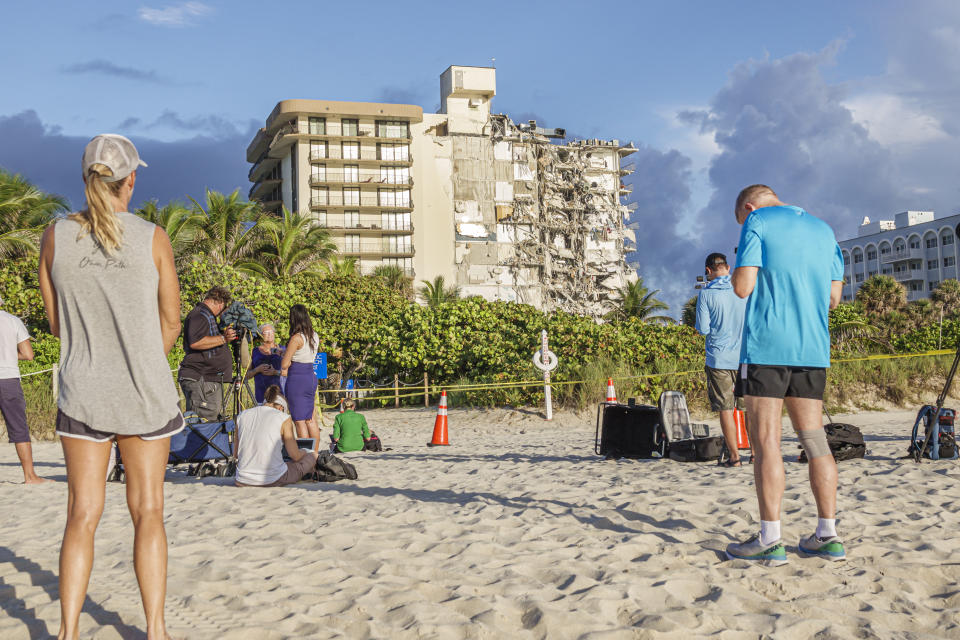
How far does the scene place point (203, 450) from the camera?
7.70 metres

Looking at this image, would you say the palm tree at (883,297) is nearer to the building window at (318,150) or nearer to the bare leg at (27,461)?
the building window at (318,150)

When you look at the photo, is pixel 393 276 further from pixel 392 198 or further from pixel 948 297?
pixel 948 297

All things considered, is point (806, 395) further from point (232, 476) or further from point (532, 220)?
point (532, 220)

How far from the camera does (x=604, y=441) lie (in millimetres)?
8258

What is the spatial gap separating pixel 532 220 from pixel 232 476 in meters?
64.0

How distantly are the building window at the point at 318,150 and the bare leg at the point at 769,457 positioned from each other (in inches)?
2423

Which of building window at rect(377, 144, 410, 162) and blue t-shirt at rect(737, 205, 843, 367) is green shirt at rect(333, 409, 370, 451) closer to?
blue t-shirt at rect(737, 205, 843, 367)

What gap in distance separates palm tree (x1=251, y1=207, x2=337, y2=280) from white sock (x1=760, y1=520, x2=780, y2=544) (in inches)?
1350

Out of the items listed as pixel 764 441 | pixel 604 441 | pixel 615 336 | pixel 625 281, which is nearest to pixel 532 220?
pixel 625 281

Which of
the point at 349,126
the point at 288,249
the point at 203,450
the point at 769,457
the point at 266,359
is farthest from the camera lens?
the point at 349,126

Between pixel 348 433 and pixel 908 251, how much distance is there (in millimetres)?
89087

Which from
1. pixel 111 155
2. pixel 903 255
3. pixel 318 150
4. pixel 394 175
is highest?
pixel 318 150

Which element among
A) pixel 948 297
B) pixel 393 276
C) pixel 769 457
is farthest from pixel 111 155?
pixel 948 297

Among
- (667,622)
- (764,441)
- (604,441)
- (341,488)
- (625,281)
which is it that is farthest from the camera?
(625,281)
